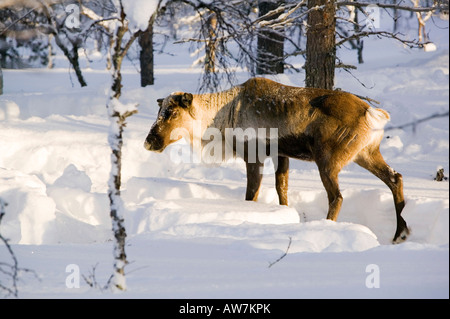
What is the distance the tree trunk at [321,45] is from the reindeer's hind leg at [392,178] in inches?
108

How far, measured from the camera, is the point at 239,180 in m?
9.41

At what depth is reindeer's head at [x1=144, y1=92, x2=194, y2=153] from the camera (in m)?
7.75

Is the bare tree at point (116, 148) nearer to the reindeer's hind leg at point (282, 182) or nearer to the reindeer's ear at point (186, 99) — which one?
the reindeer's ear at point (186, 99)

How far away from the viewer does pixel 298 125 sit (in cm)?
728

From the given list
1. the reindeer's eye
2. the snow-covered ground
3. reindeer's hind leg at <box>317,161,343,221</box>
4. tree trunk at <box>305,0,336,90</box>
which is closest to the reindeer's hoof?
the snow-covered ground

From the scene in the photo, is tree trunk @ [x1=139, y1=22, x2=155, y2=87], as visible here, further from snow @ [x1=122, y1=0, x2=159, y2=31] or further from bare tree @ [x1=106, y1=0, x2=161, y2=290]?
bare tree @ [x1=106, y1=0, x2=161, y2=290]

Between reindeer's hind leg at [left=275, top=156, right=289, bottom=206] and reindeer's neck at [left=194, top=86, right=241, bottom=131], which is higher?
reindeer's neck at [left=194, top=86, right=241, bottom=131]

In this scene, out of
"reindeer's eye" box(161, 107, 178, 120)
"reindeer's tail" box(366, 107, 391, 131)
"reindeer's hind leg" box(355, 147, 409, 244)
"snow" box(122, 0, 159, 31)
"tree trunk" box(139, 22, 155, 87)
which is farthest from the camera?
"tree trunk" box(139, 22, 155, 87)

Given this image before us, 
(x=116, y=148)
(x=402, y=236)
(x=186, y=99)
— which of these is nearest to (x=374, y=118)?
(x=402, y=236)

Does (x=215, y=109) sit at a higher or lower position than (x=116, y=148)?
higher

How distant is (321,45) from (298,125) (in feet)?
9.14

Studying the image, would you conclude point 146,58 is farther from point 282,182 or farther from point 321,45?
point 282,182

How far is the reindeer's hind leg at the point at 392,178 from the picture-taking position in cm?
706

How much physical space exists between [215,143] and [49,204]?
94.1 inches
